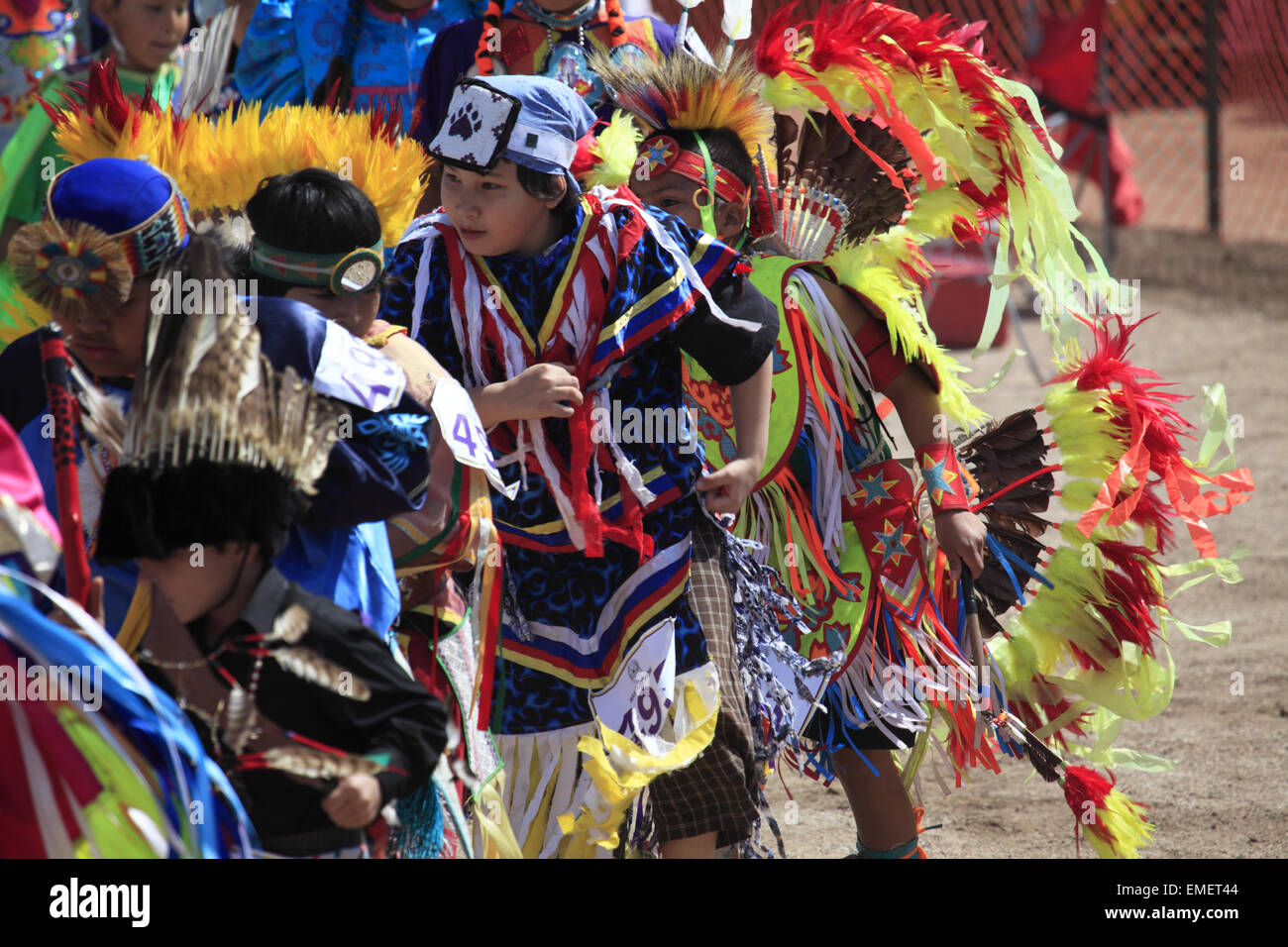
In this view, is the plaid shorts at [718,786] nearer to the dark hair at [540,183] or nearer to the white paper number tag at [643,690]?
the white paper number tag at [643,690]

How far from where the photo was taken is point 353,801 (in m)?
1.89

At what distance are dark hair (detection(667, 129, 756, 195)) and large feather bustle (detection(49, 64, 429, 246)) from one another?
24.3 inches

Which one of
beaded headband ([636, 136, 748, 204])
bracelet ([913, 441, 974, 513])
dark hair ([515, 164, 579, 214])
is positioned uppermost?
dark hair ([515, 164, 579, 214])

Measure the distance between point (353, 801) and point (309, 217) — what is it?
3.13ft

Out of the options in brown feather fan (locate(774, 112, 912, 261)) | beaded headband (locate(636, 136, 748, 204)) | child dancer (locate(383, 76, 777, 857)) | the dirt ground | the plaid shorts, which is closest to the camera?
child dancer (locate(383, 76, 777, 857))

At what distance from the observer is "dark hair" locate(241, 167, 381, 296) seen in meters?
2.42

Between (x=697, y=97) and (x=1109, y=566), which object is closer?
(x=697, y=97)

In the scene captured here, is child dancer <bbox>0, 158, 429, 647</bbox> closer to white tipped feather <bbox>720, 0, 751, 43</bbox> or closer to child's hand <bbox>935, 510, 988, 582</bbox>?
child's hand <bbox>935, 510, 988, 582</bbox>

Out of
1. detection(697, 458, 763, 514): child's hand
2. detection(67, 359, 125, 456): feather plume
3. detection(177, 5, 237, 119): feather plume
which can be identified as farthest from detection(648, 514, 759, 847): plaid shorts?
detection(177, 5, 237, 119): feather plume

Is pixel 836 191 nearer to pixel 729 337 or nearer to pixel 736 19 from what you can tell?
pixel 736 19

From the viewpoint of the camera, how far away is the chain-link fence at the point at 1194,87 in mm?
12414

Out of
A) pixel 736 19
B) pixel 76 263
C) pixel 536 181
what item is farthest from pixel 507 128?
pixel 736 19
